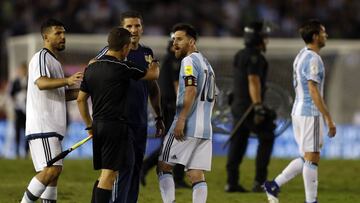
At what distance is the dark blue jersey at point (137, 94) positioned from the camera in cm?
1070

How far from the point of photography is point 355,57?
2573cm

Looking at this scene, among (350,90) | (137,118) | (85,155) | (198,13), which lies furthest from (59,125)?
(198,13)

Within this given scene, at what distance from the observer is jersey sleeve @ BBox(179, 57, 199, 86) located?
1071 centimetres

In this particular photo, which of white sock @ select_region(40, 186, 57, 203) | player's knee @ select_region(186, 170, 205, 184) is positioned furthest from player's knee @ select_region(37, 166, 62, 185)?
player's knee @ select_region(186, 170, 205, 184)

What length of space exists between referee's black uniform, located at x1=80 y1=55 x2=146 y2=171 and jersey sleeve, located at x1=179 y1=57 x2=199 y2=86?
0.74 metres

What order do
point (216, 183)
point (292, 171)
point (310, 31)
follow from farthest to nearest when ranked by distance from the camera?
1. point (216, 183)
2. point (292, 171)
3. point (310, 31)

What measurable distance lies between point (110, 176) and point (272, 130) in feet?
16.1

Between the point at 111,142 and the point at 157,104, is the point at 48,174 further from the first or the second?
the point at 157,104

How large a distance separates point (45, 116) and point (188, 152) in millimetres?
1489

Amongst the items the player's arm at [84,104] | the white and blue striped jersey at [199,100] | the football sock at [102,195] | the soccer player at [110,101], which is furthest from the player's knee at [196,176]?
the player's arm at [84,104]

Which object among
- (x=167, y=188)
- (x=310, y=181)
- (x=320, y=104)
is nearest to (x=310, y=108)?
(x=320, y=104)

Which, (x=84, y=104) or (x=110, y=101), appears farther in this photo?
(x=84, y=104)

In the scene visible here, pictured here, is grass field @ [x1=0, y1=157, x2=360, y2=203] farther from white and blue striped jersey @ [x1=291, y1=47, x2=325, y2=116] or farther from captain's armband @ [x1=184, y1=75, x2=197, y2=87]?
captain's armband @ [x1=184, y1=75, x2=197, y2=87]

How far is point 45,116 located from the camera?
1063 cm
